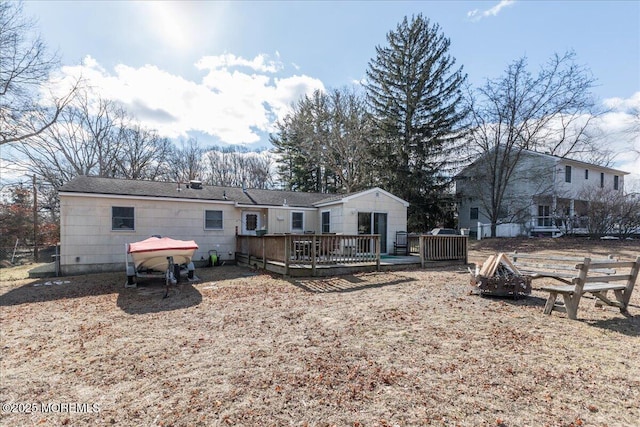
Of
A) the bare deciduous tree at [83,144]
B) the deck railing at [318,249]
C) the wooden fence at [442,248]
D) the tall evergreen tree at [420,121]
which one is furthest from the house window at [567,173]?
the bare deciduous tree at [83,144]

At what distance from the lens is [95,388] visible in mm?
3125

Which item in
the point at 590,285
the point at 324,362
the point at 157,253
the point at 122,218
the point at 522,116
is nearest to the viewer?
the point at 324,362

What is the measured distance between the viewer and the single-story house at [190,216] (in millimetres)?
10648

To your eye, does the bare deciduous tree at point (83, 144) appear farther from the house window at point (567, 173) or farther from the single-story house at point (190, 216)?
the house window at point (567, 173)

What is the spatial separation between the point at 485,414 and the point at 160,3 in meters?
11.5

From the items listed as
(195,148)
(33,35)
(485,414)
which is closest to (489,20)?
(485,414)

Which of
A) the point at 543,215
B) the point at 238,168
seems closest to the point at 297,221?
the point at 543,215

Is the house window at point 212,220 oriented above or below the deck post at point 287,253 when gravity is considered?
above

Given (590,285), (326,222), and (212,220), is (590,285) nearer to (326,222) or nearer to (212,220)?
(326,222)

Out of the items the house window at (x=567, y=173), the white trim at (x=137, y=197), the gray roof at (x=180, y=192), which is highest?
the house window at (x=567, y=173)

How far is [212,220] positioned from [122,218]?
3.22m

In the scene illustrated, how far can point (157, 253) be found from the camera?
27.6 ft

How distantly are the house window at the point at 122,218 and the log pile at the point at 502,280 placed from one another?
11655 mm

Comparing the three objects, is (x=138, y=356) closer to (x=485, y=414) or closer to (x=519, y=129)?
(x=485, y=414)
